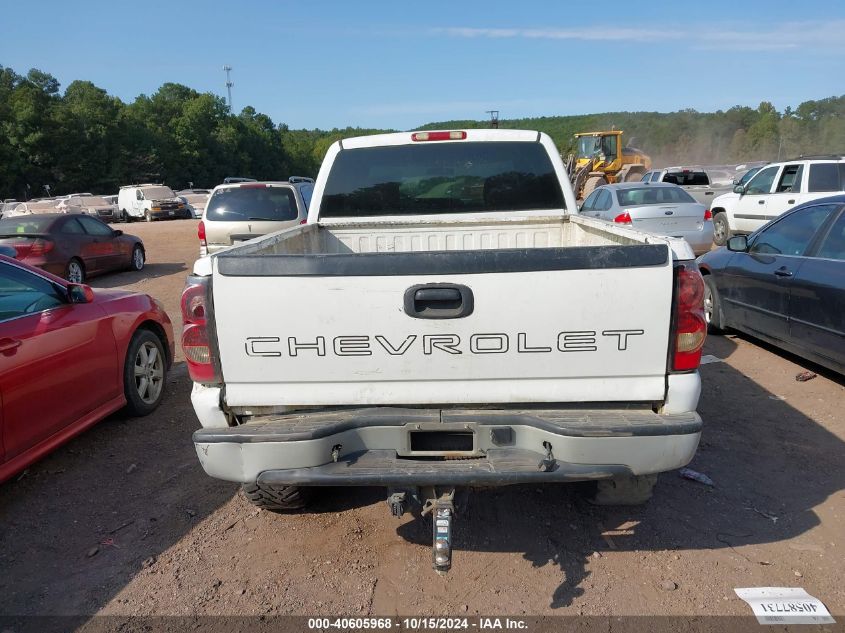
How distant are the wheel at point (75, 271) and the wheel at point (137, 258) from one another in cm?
165

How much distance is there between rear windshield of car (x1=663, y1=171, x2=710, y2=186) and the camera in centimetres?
2205

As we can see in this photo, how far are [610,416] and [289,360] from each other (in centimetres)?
142

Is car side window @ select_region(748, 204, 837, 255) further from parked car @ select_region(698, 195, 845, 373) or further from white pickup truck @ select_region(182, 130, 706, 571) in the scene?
white pickup truck @ select_region(182, 130, 706, 571)

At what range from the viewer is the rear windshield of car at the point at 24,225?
12320 mm

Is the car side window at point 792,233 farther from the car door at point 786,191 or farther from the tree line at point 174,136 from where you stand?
the tree line at point 174,136

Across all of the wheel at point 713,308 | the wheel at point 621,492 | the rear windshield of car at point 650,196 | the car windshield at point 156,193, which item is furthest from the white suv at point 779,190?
the car windshield at point 156,193

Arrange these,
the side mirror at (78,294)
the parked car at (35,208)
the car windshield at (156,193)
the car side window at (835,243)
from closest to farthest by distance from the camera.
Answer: the side mirror at (78,294) → the car side window at (835,243) → the parked car at (35,208) → the car windshield at (156,193)

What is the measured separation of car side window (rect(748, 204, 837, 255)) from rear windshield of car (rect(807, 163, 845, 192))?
6.84 metres

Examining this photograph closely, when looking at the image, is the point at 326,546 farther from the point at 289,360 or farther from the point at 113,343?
the point at 113,343

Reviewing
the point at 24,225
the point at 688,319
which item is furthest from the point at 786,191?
the point at 24,225

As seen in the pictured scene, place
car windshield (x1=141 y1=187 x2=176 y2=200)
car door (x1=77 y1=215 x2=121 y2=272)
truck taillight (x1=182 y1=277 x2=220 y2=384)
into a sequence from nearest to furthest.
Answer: truck taillight (x1=182 y1=277 x2=220 y2=384) → car door (x1=77 y1=215 x2=121 y2=272) → car windshield (x1=141 y1=187 x2=176 y2=200)

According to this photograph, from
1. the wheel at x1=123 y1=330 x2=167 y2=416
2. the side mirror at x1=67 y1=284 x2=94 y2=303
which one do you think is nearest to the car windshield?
the wheel at x1=123 y1=330 x2=167 y2=416

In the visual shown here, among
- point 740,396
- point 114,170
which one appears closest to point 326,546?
point 740,396

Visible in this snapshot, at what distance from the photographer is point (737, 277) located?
22.2 ft
